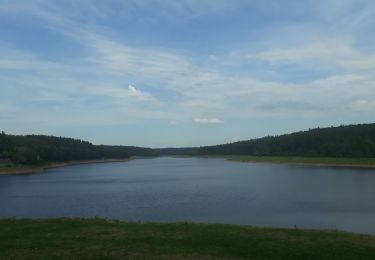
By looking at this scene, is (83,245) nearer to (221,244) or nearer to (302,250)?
(221,244)

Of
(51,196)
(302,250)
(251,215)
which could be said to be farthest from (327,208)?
(51,196)

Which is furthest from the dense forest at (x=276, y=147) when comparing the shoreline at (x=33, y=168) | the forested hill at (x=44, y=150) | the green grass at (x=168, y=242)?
the green grass at (x=168, y=242)

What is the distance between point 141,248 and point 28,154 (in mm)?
82314

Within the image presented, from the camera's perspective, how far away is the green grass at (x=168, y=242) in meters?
9.12

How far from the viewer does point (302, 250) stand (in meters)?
9.61

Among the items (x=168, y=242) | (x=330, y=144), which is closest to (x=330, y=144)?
(x=330, y=144)

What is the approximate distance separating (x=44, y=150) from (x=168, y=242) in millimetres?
95241

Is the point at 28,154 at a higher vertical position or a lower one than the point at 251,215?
higher

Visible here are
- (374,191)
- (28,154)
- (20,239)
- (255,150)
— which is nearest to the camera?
(20,239)

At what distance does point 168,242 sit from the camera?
34.0ft

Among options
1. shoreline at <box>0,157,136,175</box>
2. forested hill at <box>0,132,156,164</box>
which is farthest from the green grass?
forested hill at <box>0,132,156,164</box>

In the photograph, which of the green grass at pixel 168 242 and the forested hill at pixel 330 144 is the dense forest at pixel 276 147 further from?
the green grass at pixel 168 242

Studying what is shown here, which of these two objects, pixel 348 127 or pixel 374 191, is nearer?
pixel 374 191

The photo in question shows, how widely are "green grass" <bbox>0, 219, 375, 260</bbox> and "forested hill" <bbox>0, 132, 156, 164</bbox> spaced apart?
77340 mm
